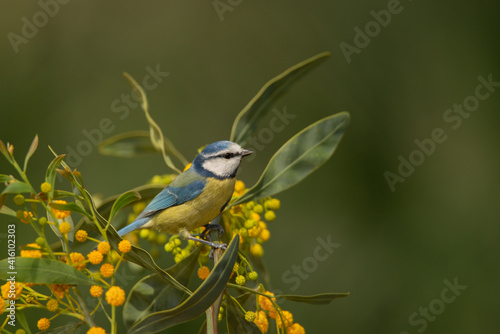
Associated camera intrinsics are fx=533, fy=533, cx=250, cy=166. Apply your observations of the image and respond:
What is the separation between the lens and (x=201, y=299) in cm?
65

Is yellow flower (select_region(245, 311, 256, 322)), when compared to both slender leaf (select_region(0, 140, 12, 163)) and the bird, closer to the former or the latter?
the bird

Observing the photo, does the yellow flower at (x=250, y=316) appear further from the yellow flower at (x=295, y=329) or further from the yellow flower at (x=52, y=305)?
the yellow flower at (x=52, y=305)

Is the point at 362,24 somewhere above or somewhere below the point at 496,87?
above

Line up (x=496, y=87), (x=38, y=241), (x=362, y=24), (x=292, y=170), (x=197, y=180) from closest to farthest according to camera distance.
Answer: (x=38, y=241), (x=292, y=170), (x=197, y=180), (x=496, y=87), (x=362, y=24)

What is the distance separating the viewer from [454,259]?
1939 millimetres

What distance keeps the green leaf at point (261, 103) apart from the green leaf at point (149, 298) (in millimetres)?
231

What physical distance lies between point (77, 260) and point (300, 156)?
1.25 feet

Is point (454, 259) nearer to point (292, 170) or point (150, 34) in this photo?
point (292, 170)

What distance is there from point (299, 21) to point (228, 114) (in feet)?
1.84

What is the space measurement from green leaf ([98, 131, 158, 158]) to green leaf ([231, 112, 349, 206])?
317 mm

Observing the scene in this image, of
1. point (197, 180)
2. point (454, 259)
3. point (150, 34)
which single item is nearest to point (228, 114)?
point (150, 34)

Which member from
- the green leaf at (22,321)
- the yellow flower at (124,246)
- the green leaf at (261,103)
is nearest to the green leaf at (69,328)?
the green leaf at (22,321)

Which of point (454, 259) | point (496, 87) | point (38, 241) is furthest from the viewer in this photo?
point (496, 87)

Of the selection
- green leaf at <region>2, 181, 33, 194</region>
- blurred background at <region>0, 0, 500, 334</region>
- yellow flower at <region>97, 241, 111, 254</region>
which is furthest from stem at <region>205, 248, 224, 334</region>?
blurred background at <region>0, 0, 500, 334</region>
